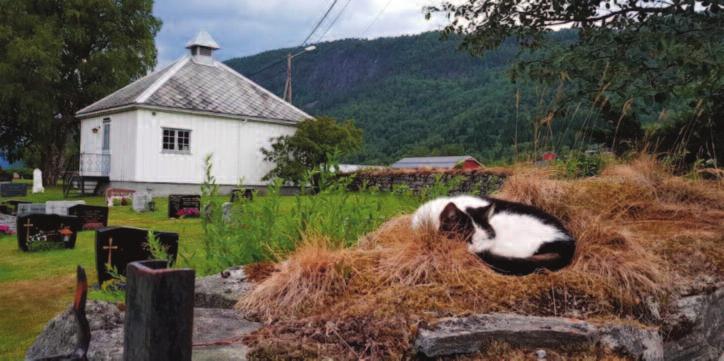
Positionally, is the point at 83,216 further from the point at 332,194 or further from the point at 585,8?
the point at 585,8

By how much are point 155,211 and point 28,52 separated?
17.0m

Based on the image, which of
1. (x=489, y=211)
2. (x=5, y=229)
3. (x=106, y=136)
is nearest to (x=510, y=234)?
(x=489, y=211)

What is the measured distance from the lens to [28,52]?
29.2 m

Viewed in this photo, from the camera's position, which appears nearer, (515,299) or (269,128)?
(515,299)

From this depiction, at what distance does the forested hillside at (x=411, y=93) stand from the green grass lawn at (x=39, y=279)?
478 cm

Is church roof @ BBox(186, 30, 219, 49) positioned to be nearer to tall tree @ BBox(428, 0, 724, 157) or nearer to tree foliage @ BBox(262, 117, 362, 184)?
tree foliage @ BBox(262, 117, 362, 184)

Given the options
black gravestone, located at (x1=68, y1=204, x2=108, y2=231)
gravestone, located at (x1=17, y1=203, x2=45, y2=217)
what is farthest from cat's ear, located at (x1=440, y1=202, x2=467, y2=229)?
gravestone, located at (x1=17, y1=203, x2=45, y2=217)

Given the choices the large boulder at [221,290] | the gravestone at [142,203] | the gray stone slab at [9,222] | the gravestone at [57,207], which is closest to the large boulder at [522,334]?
the large boulder at [221,290]

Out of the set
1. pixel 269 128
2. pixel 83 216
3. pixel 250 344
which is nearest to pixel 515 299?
pixel 250 344

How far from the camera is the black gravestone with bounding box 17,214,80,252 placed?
1114 centimetres

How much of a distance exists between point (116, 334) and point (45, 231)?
1007 cm

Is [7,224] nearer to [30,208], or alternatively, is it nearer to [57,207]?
[30,208]

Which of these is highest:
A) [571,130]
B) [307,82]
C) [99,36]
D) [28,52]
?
[307,82]

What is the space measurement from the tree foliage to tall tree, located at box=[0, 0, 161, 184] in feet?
45.0
